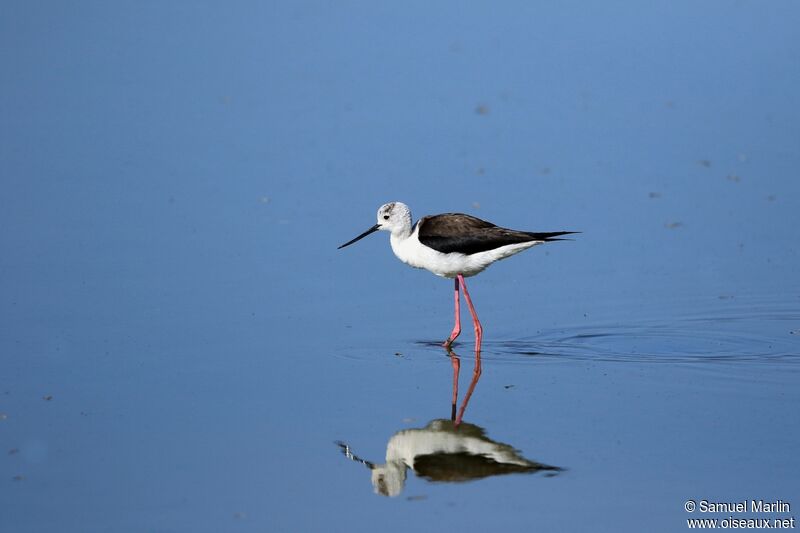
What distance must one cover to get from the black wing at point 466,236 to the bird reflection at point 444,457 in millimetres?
2196

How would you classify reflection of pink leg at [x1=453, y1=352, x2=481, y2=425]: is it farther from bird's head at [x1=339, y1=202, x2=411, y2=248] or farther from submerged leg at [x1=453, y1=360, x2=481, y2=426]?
bird's head at [x1=339, y1=202, x2=411, y2=248]

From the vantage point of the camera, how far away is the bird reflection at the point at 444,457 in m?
6.63

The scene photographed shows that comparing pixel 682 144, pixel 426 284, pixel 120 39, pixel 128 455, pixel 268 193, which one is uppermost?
pixel 120 39

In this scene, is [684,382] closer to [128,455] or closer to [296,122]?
[128,455]

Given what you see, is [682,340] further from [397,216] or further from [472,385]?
[397,216]

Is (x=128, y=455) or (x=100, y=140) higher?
(x=100, y=140)

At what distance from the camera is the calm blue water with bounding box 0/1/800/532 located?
21.7 ft

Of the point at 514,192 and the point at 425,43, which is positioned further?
the point at 425,43

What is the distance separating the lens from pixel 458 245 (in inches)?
376

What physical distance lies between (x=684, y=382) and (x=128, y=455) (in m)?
3.40

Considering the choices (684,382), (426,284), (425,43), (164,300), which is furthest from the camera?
(425,43)

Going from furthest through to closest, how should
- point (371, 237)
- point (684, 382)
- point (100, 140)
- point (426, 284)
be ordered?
point (100, 140), point (371, 237), point (426, 284), point (684, 382)

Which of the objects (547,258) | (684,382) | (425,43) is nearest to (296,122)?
(425,43)

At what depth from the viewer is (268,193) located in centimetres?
1276
